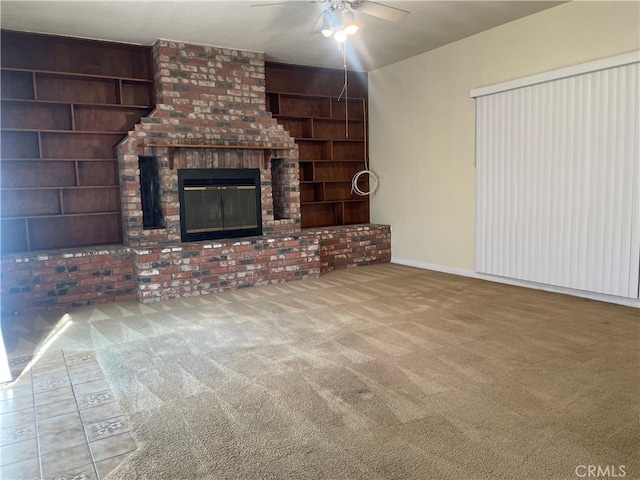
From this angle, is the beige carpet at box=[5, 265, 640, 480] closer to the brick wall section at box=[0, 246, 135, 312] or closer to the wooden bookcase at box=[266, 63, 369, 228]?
the brick wall section at box=[0, 246, 135, 312]

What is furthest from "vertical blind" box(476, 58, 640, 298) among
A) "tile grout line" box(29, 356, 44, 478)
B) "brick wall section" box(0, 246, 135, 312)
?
"tile grout line" box(29, 356, 44, 478)

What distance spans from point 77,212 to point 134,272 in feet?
3.61

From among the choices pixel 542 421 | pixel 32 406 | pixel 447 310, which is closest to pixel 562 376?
pixel 542 421

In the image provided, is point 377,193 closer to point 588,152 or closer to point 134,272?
point 588,152

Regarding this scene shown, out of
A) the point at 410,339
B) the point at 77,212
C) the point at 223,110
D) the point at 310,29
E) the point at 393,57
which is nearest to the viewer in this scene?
the point at 410,339

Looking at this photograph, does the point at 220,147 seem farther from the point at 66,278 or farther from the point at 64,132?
the point at 66,278

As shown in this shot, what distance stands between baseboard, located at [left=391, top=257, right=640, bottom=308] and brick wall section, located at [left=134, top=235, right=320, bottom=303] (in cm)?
158

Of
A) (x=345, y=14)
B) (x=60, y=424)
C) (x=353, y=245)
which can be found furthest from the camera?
(x=353, y=245)

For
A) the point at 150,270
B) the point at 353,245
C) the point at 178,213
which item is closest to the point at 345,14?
the point at 178,213

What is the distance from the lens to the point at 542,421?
2412 millimetres

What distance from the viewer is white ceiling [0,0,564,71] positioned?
4.56 m

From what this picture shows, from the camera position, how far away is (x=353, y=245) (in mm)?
7051

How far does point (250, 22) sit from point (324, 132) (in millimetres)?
2591

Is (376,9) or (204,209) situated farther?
(204,209)
